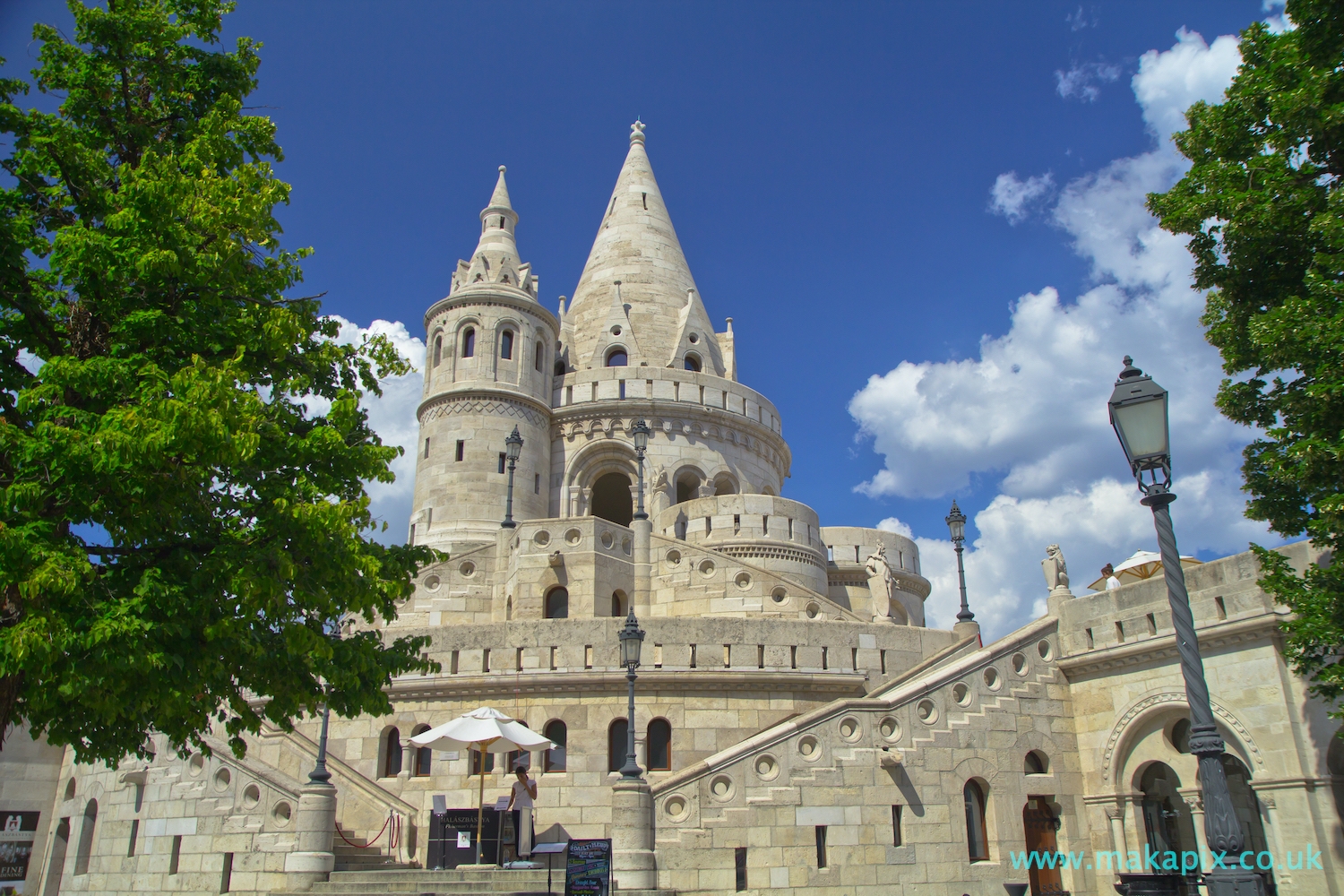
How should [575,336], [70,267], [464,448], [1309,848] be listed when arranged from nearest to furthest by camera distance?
[70,267]
[1309,848]
[464,448]
[575,336]

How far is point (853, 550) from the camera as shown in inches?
1252

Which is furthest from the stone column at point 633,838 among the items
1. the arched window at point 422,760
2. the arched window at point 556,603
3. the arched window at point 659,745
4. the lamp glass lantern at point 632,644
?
the arched window at point 556,603

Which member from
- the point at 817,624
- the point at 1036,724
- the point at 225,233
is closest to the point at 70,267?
the point at 225,233

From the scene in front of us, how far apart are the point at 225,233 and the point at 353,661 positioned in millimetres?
4593

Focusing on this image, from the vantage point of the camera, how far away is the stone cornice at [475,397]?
95.8 ft

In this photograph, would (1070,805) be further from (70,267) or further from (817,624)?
(70,267)

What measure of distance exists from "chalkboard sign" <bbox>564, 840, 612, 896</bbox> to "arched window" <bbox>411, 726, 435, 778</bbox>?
24.1ft

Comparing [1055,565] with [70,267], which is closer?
[70,267]

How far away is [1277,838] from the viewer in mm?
13117

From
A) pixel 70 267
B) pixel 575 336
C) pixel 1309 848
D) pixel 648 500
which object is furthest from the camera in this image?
pixel 575 336

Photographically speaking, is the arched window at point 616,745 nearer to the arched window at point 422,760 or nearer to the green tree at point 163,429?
the arched window at point 422,760

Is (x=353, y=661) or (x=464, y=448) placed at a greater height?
(x=464, y=448)

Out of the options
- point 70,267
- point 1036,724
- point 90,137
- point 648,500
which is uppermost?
point 648,500

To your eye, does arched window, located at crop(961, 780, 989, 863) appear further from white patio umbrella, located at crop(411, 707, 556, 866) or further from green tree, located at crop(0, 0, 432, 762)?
green tree, located at crop(0, 0, 432, 762)
